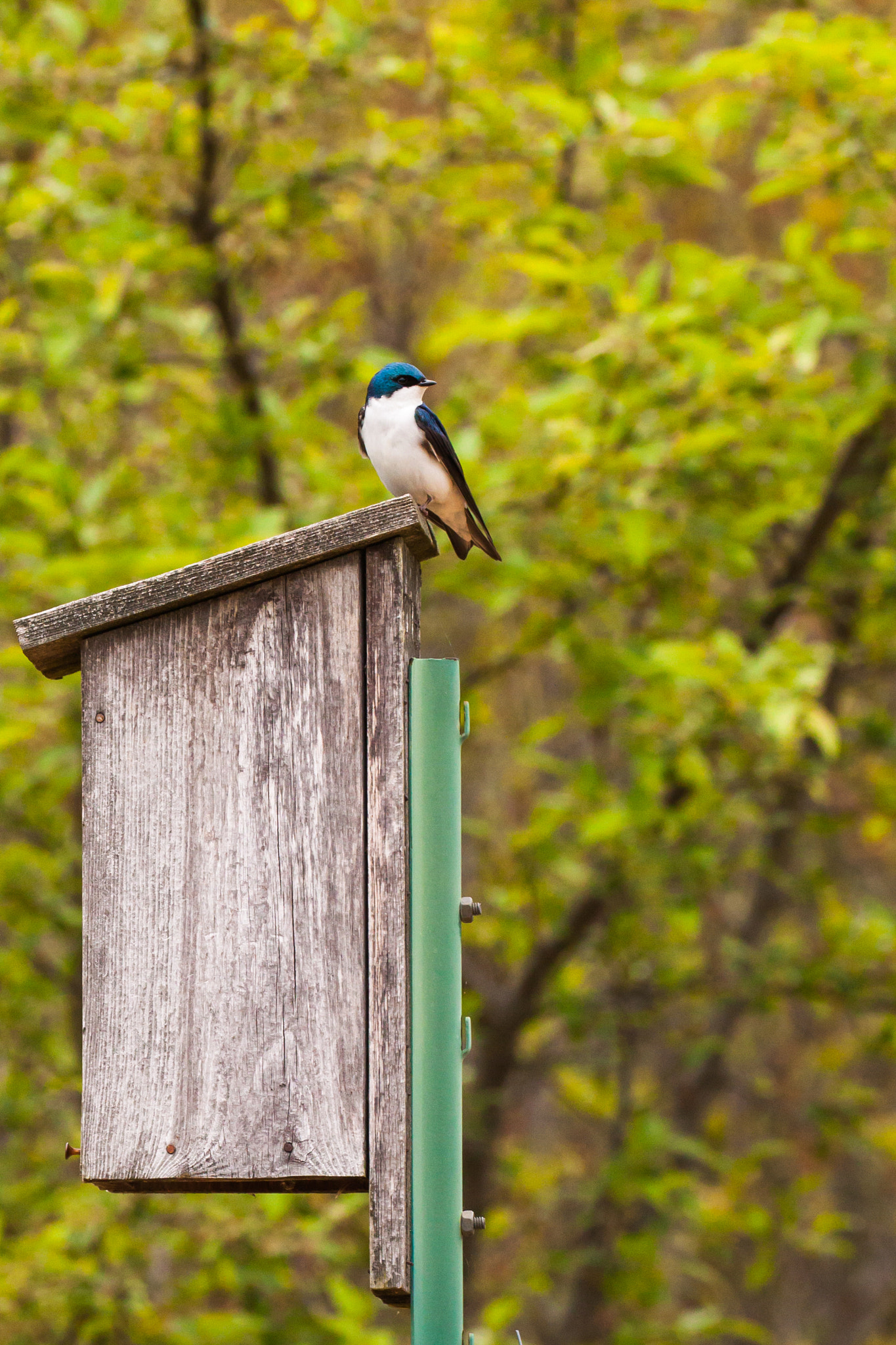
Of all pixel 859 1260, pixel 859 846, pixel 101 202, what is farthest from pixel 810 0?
pixel 859 1260

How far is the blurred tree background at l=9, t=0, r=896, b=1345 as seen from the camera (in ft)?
10.4

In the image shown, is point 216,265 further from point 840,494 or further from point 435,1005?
point 435,1005

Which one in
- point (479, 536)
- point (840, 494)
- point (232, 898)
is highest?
point (840, 494)

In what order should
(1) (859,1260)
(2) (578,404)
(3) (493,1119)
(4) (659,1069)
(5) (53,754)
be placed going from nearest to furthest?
1. (2) (578,404)
2. (5) (53,754)
3. (3) (493,1119)
4. (4) (659,1069)
5. (1) (859,1260)

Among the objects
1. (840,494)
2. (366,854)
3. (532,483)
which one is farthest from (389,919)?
(840,494)

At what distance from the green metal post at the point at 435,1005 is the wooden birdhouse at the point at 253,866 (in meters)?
0.02

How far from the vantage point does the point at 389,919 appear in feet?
5.37

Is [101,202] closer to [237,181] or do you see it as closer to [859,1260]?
[237,181]

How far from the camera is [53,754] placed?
3508 millimetres

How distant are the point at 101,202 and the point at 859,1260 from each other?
6.85 meters

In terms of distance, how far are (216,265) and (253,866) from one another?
2.33 meters

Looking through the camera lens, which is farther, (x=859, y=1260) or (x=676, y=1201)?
(x=859, y=1260)

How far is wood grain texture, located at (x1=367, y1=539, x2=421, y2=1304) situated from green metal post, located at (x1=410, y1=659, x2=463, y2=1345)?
1 centimetres

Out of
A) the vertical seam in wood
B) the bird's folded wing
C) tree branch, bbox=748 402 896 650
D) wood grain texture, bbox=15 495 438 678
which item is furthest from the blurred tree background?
the vertical seam in wood
